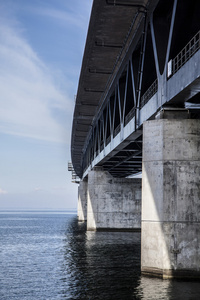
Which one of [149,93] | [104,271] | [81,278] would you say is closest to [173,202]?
[81,278]

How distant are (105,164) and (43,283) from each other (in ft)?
104

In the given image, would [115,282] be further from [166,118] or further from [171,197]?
[166,118]

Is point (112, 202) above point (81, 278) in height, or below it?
above

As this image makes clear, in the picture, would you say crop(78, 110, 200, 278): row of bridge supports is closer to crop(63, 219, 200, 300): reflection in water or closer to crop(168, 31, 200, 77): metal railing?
crop(63, 219, 200, 300): reflection in water

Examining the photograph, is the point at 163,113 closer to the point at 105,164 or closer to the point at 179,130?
the point at 179,130

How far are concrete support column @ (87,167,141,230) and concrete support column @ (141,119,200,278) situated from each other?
32.8m

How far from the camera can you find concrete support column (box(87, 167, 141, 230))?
171 feet

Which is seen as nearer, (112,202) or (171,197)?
(171,197)

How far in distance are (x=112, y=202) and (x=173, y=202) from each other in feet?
112

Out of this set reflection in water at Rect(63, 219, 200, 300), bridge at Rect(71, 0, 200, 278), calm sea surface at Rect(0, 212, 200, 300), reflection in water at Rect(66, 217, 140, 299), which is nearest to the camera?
reflection in water at Rect(63, 219, 200, 300)

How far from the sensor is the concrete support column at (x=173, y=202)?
711 inches

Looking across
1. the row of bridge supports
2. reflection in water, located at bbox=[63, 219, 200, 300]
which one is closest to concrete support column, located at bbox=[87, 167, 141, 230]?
reflection in water, located at bbox=[63, 219, 200, 300]

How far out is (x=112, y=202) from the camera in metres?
52.4

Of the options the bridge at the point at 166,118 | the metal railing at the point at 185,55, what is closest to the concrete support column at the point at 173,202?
the bridge at the point at 166,118
